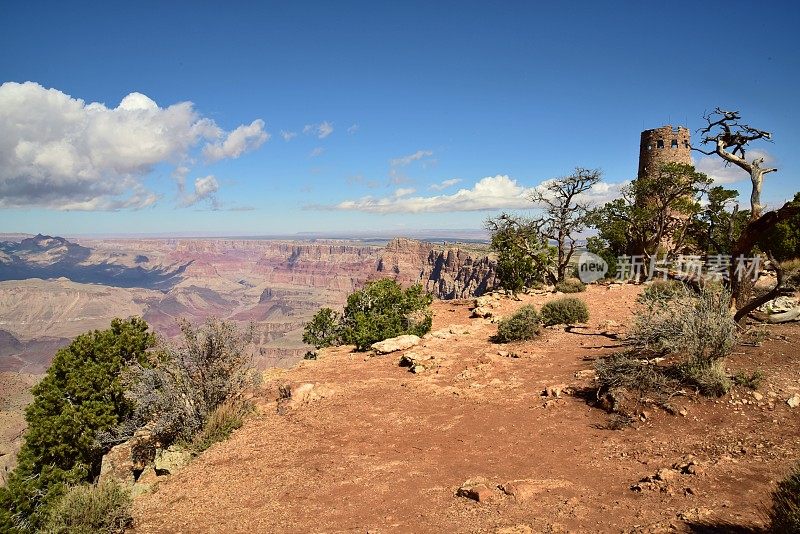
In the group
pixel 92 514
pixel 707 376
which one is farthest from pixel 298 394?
pixel 707 376

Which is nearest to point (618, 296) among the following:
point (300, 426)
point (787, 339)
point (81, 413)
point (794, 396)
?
point (787, 339)

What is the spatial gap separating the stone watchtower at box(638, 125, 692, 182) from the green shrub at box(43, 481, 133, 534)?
45651 millimetres

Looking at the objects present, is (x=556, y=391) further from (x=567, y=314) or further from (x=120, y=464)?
(x=120, y=464)

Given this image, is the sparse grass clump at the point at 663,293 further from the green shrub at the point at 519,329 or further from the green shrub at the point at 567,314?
the green shrub at the point at 519,329

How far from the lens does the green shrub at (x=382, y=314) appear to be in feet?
58.3

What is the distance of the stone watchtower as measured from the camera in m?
40.1

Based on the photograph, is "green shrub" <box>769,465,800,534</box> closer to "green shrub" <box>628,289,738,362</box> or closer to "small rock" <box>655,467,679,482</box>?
"small rock" <box>655,467,679,482</box>

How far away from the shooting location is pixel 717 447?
6.30 m

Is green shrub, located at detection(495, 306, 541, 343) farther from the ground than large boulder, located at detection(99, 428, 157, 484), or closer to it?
farther from the ground

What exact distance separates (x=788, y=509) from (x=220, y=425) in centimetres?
934

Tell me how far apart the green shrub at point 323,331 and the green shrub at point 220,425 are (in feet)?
31.5

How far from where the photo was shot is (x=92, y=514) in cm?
603

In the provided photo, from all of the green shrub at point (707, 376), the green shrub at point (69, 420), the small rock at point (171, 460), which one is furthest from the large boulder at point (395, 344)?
the green shrub at point (707, 376)

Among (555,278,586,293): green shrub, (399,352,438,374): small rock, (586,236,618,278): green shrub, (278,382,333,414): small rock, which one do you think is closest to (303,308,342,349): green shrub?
(399,352,438,374): small rock
